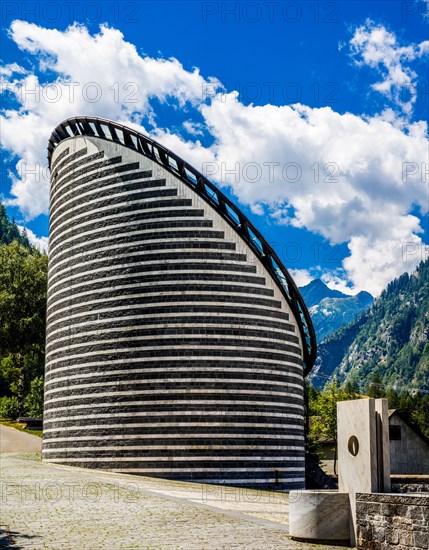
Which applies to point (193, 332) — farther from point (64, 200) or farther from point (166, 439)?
point (64, 200)

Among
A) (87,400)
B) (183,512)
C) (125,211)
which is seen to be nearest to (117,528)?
(183,512)

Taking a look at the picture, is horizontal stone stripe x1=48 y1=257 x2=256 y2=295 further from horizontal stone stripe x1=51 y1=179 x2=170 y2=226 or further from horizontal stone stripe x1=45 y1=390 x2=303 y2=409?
horizontal stone stripe x1=45 y1=390 x2=303 y2=409

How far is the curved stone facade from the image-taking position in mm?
31695

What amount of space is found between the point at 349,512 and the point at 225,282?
1948 centimetres

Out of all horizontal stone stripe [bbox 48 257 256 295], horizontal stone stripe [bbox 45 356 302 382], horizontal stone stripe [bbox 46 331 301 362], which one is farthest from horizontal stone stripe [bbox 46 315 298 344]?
horizontal stone stripe [bbox 48 257 256 295]

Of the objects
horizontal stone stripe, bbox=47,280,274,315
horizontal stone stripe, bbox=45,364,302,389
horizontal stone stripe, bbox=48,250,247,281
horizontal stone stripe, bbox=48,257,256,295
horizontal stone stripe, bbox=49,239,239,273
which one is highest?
horizontal stone stripe, bbox=49,239,239,273

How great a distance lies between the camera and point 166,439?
103ft

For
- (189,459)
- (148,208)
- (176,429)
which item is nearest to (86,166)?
(148,208)

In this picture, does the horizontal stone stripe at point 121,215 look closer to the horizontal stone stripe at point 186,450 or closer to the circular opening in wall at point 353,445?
the horizontal stone stripe at point 186,450

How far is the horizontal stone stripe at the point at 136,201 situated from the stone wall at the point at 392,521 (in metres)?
21.8

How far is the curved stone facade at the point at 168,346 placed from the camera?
1248 inches

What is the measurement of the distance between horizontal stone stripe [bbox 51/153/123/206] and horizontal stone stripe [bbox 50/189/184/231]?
1.50 meters

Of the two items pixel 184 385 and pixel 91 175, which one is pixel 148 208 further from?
pixel 184 385

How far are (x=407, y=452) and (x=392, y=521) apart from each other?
43.5m
